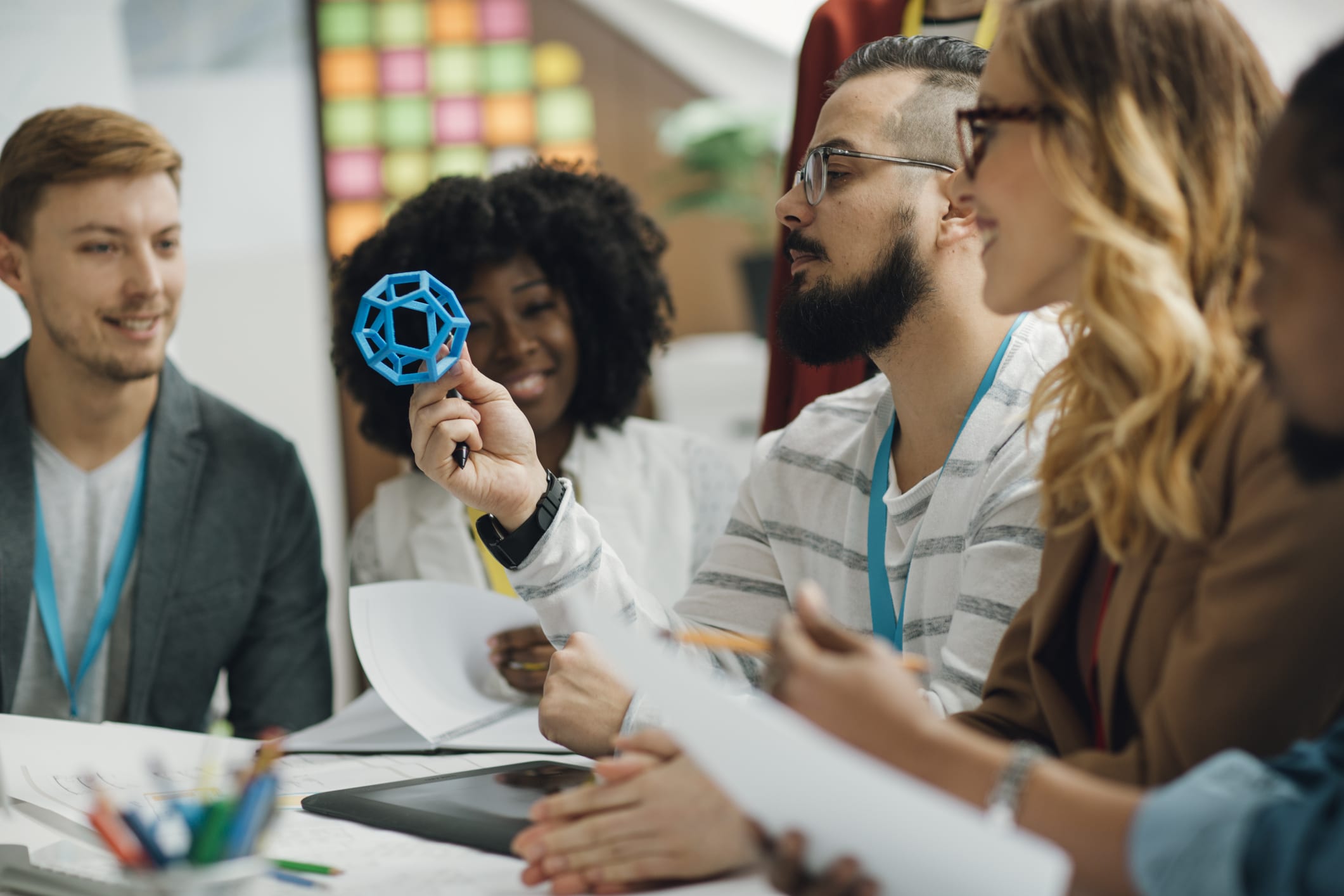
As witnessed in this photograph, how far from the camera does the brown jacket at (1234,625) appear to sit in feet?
2.48

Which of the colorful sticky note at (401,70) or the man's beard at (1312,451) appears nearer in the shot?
the man's beard at (1312,451)

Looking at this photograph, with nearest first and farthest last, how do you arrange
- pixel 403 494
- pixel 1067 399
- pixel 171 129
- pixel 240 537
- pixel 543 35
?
pixel 1067 399
pixel 240 537
pixel 403 494
pixel 171 129
pixel 543 35

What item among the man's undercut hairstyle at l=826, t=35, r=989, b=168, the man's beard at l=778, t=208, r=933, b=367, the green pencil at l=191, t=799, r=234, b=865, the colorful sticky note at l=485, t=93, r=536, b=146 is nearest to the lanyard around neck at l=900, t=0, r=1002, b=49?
the man's undercut hairstyle at l=826, t=35, r=989, b=168

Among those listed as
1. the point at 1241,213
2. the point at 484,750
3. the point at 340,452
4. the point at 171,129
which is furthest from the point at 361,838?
the point at 171,129

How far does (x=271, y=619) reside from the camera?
1961mm

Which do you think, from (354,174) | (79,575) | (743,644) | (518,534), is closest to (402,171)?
(354,174)

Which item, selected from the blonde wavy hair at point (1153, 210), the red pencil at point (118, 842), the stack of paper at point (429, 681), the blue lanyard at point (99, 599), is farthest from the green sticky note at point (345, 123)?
the red pencil at point (118, 842)

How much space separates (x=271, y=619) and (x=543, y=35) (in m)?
2.14

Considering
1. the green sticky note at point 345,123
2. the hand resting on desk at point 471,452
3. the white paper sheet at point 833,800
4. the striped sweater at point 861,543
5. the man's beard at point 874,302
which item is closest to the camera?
the white paper sheet at point 833,800

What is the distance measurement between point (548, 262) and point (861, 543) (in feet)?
3.24

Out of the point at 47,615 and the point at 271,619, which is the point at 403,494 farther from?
the point at 47,615

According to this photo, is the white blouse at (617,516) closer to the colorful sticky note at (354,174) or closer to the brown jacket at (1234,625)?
the brown jacket at (1234,625)

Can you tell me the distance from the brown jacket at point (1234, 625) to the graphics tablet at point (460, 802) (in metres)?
0.47

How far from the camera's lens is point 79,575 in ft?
6.17
